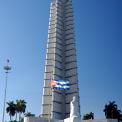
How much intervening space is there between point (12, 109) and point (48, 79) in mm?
23687

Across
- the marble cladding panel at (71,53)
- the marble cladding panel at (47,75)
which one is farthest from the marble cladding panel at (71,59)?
the marble cladding panel at (47,75)

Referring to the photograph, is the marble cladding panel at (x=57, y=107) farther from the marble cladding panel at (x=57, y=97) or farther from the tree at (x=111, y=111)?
the tree at (x=111, y=111)

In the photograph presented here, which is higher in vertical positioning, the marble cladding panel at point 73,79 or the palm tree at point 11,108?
the marble cladding panel at point 73,79

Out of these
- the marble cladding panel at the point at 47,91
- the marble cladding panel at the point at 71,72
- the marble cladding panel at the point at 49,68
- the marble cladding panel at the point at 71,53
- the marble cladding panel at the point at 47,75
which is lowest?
the marble cladding panel at the point at 47,91

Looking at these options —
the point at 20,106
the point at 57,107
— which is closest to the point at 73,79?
the point at 57,107

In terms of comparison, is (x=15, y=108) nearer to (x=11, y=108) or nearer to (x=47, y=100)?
(x=11, y=108)

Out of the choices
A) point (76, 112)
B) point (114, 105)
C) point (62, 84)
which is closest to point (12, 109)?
point (114, 105)

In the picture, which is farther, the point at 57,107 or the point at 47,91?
the point at 47,91

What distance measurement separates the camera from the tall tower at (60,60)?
64.0 m

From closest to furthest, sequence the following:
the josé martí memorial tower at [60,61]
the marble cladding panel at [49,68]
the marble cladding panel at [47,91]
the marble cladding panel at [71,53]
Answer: the josé martí memorial tower at [60,61] → the marble cladding panel at [47,91] → the marble cladding panel at [49,68] → the marble cladding panel at [71,53]

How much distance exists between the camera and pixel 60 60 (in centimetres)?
7050

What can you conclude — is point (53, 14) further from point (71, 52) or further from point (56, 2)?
point (71, 52)

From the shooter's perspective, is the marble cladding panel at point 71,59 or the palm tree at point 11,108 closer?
the marble cladding panel at point 71,59

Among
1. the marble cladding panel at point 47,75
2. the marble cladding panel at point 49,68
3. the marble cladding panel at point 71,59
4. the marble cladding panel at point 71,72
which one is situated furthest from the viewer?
the marble cladding panel at point 71,59
